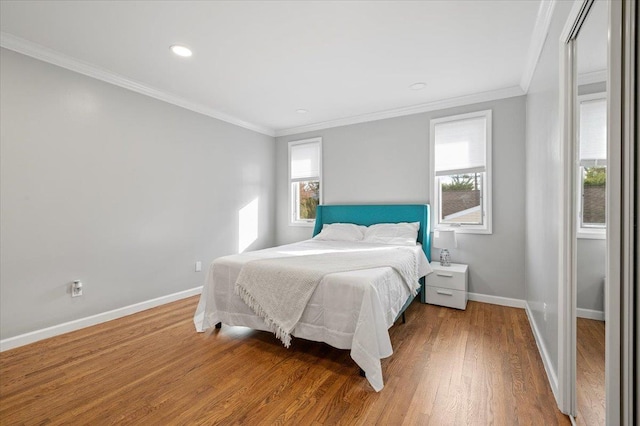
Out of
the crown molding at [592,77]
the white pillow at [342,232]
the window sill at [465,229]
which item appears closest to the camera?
the crown molding at [592,77]

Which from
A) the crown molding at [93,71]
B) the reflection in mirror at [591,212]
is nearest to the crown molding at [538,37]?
the reflection in mirror at [591,212]

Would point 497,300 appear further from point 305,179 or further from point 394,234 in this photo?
point 305,179

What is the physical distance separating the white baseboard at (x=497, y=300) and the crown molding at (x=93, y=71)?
418 centimetres

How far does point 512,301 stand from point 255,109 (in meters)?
4.11

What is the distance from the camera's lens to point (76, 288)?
284 cm

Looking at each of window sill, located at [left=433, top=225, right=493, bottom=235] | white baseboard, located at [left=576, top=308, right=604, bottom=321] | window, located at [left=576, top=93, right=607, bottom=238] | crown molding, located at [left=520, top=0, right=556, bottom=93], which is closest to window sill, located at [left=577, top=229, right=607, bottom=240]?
window, located at [left=576, top=93, right=607, bottom=238]

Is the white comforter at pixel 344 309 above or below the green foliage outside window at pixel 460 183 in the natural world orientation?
below

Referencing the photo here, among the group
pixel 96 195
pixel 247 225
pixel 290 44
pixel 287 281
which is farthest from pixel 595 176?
pixel 247 225

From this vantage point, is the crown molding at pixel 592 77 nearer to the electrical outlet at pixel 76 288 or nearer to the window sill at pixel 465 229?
the window sill at pixel 465 229

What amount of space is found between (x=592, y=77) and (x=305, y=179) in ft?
13.5

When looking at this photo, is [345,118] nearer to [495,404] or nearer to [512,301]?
[512,301]

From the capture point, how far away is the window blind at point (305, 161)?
4.99 metres

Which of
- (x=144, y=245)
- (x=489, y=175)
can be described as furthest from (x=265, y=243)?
(x=489, y=175)

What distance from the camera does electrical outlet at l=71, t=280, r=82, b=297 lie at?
9.26 ft
